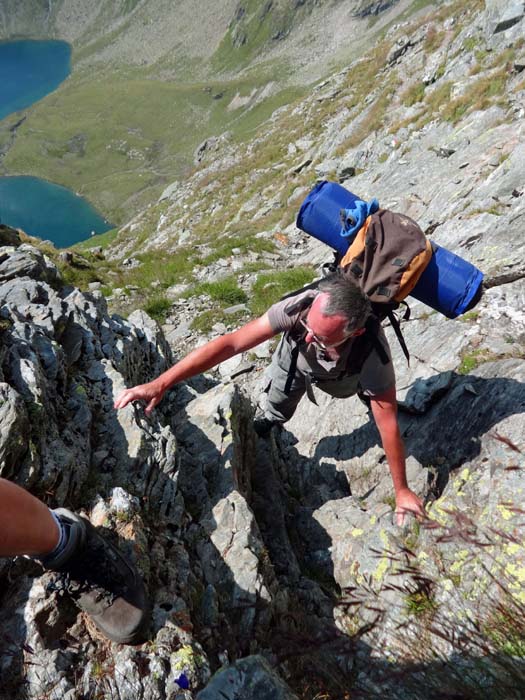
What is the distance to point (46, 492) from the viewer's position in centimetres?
392

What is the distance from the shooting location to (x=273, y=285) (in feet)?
48.4

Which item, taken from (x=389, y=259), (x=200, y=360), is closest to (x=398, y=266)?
(x=389, y=259)

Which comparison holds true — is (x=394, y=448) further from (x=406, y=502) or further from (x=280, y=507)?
(x=280, y=507)

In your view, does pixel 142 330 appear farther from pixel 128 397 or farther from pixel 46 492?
pixel 46 492

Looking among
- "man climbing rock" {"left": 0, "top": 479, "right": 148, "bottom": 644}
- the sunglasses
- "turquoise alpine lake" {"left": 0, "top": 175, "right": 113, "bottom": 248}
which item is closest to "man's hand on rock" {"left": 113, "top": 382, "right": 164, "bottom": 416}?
"man climbing rock" {"left": 0, "top": 479, "right": 148, "bottom": 644}

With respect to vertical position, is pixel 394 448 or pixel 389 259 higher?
pixel 389 259

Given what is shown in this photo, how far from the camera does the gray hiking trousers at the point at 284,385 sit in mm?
5926

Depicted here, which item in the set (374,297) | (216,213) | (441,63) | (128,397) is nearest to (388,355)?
(374,297)

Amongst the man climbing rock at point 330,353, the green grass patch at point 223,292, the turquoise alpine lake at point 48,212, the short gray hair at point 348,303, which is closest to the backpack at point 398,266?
the man climbing rock at point 330,353

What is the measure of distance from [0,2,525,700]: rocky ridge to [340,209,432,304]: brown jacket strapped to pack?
208 cm

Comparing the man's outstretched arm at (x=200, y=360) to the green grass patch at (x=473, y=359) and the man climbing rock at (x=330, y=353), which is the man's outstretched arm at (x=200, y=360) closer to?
the man climbing rock at (x=330, y=353)

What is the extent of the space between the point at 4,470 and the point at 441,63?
124ft

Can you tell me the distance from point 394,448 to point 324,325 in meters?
1.79

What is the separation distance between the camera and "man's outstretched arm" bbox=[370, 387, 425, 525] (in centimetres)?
512
